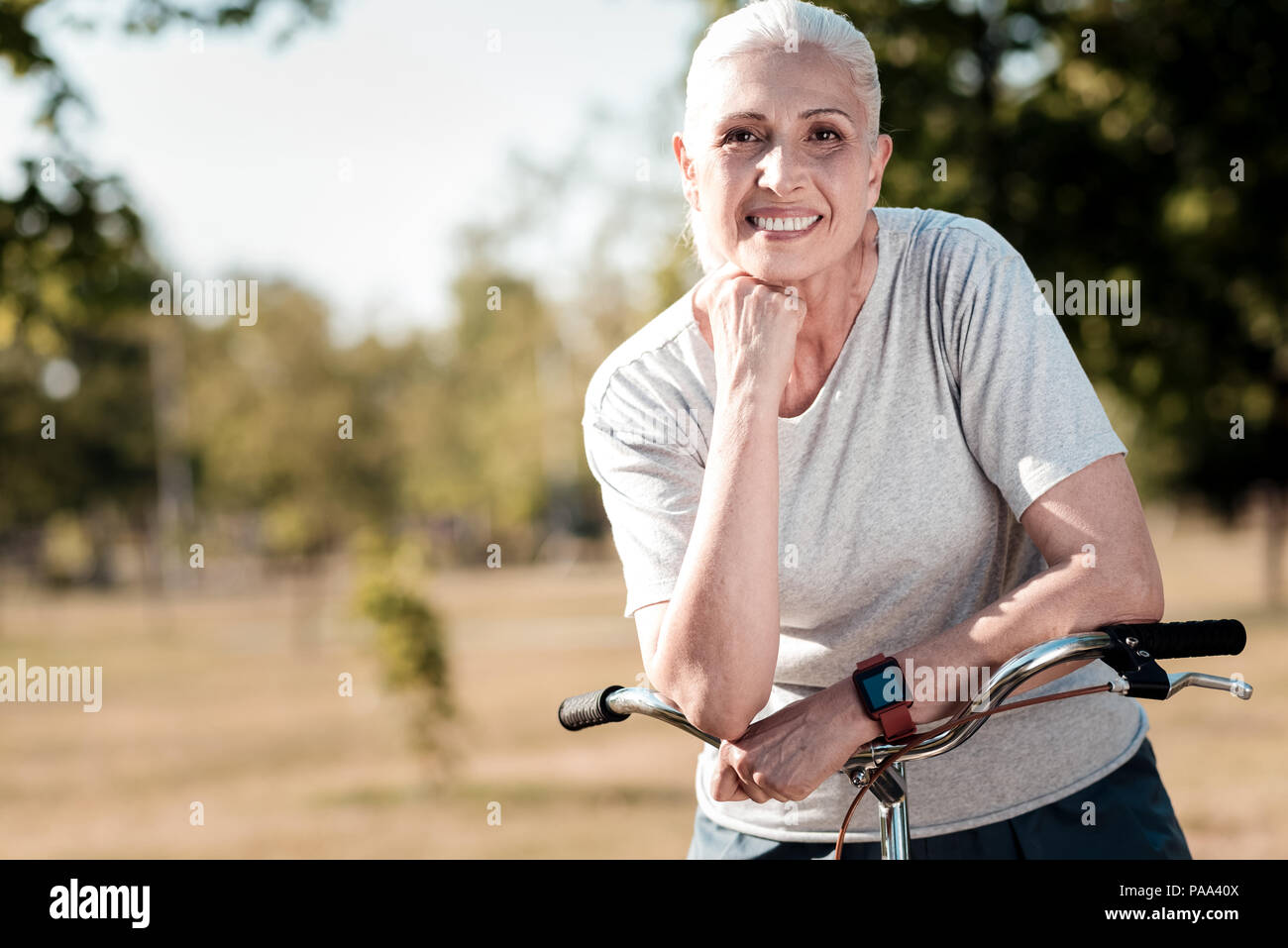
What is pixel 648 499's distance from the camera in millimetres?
2107

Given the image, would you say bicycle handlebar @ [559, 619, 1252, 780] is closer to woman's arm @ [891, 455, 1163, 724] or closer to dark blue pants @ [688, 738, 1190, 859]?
woman's arm @ [891, 455, 1163, 724]

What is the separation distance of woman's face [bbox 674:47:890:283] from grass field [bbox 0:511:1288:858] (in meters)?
6.42

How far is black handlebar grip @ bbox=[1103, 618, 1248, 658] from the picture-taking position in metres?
1.71

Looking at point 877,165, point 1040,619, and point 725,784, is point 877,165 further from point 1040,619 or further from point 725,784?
point 725,784

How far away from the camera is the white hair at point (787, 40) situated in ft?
6.58

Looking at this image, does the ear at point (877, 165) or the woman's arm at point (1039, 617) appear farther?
the ear at point (877, 165)

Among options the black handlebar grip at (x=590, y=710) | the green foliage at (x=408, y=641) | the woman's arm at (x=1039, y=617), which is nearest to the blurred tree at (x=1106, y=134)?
the green foliage at (x=408, y=641)

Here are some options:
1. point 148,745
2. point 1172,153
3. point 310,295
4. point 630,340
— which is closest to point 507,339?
point 310,295

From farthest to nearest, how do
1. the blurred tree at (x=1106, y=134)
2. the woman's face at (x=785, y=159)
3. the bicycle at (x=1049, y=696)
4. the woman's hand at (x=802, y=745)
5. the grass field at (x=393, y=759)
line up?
the grass field at (x=393, y=759) < the blurred tree at (x=1106, y=134) < the woman's face at (x=785, y=159) < the woman's hand at (x=802, y=745) < the bicycle at (x=1049, y=696)

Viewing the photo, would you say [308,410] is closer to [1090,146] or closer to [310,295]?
[310,295]

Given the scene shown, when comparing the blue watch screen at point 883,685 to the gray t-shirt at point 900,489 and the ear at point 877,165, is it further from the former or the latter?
the ear at point 877,165

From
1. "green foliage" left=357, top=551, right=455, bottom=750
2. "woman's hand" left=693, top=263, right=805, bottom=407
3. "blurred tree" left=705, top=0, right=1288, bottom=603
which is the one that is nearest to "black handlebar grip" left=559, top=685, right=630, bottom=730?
"woman's hand" left=693, top=263, right=805, bottom=407

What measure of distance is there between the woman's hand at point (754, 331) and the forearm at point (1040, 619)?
46 centimetres

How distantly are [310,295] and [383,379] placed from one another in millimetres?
2226
